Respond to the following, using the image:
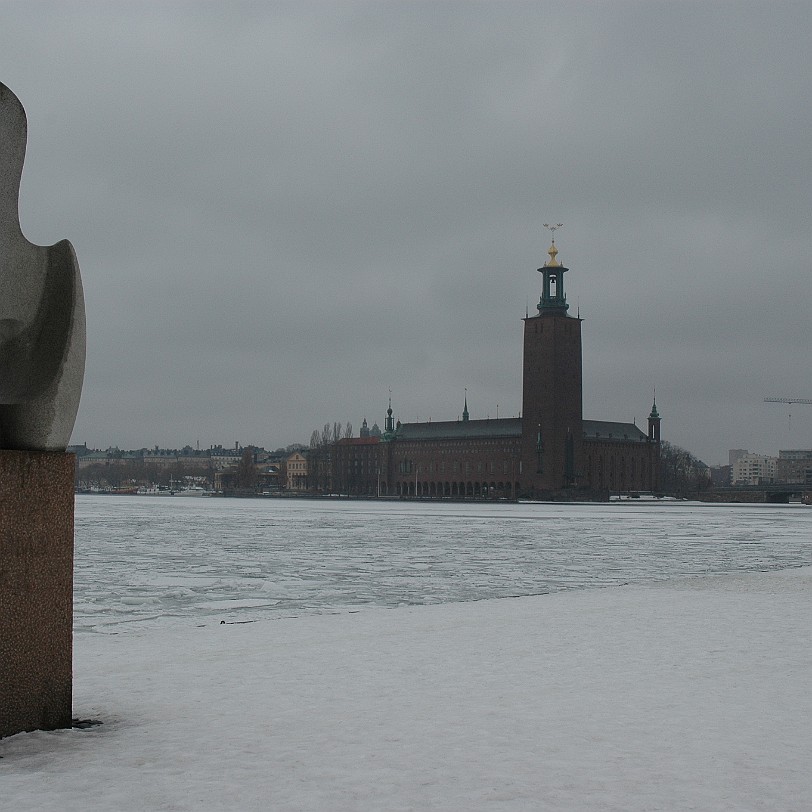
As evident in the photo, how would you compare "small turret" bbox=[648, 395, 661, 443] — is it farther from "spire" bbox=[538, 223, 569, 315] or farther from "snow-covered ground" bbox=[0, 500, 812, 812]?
"snow-covered ground" bbox=[0, 500, 812, 812]

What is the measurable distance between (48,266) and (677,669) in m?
4.23

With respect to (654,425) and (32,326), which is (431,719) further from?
(654,425)

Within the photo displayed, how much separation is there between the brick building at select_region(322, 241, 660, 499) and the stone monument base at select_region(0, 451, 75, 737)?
10368 cm

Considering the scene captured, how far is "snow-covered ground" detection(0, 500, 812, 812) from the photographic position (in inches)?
157

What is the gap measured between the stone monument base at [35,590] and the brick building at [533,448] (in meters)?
104

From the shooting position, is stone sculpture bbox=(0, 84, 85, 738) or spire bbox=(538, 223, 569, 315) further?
spire bbox=(538, 223, 569, 315)

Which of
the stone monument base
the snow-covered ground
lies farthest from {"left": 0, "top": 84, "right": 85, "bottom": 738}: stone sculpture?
the snow-covered ground

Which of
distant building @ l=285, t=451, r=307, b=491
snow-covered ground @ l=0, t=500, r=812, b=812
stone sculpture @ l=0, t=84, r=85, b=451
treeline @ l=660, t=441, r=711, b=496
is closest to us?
snow-covered ground @ l=0, t=500, r=812, b=812

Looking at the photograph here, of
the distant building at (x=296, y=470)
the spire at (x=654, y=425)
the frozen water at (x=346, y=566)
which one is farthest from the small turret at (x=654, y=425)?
the frozen water at (x=346, y=566)

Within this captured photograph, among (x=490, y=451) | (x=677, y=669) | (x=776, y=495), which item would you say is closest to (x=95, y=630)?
(x=677, y=669)

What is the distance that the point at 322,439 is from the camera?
14412 centimetres

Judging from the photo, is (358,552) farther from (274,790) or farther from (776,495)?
(776,495)

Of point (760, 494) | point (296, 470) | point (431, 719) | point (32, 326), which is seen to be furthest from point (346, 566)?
point (296, 470)

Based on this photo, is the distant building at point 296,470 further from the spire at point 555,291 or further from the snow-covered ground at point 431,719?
the snow-covered ground at point 431,719
